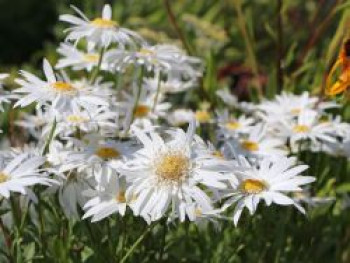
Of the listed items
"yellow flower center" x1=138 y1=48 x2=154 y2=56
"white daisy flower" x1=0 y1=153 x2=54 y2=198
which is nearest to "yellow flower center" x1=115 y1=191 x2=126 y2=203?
"white daisy flower" x1=0 y1=153 x2=54 y2=198

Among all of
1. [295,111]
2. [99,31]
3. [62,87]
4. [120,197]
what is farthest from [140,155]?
[295,111]

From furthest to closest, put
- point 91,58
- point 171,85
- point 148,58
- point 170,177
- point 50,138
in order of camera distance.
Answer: point 171,85, point 91,58, point 148,58, point 50,138, point 170,177

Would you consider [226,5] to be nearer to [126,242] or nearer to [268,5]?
[268,5]

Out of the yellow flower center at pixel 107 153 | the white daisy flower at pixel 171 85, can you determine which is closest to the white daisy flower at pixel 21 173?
the yellow flower center at pixel 107 153

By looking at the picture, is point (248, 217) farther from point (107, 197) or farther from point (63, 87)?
point (63, 87)

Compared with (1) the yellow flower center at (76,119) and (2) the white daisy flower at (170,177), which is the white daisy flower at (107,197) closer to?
(2) the white daisy flower at (170,177)
